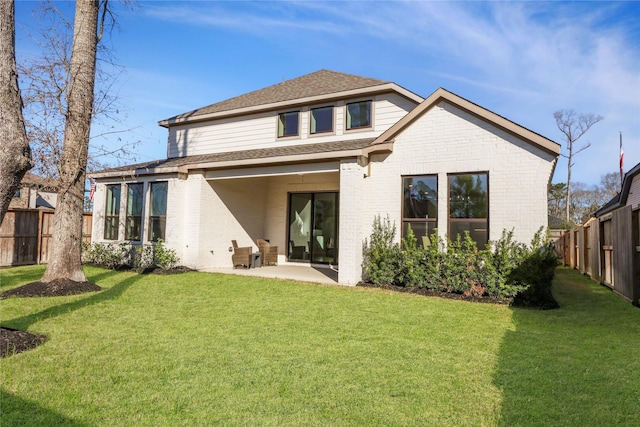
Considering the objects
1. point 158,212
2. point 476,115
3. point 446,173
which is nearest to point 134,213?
point 158,212

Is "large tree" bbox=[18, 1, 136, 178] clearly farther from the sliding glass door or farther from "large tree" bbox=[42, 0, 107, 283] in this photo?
the sliding glass door

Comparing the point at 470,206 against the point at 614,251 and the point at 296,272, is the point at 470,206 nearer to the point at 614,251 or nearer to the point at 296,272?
the point at 614,251

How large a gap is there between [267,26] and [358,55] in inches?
255

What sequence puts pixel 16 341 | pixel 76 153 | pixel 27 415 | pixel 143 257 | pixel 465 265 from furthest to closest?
pixel 143 257, pixel 465 265, pixel 76 153, pixel 16 341, pixel 27 415

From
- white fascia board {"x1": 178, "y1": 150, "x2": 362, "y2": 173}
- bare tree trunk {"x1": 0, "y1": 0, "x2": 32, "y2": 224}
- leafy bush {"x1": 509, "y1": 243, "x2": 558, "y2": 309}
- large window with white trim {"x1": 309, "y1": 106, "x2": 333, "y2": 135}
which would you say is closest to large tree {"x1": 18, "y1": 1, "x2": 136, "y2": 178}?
bare tree trunk {"x1": 0, "y1": 0, "x2": 32, "y2": 224}

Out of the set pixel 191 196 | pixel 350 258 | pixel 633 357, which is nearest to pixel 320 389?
pixel 633 357

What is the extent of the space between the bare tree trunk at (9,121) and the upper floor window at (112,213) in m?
10.4

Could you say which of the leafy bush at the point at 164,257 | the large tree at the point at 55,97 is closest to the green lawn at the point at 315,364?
the large tree at the point at 55,97

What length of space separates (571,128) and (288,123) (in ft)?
103

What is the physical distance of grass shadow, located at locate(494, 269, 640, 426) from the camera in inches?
125

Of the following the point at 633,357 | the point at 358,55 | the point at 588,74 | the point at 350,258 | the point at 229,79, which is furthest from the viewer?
the point at 588,74

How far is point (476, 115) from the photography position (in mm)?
9102

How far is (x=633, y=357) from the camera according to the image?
4637 millimetres

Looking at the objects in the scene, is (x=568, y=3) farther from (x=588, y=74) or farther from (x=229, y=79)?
(x=229, y=79)
